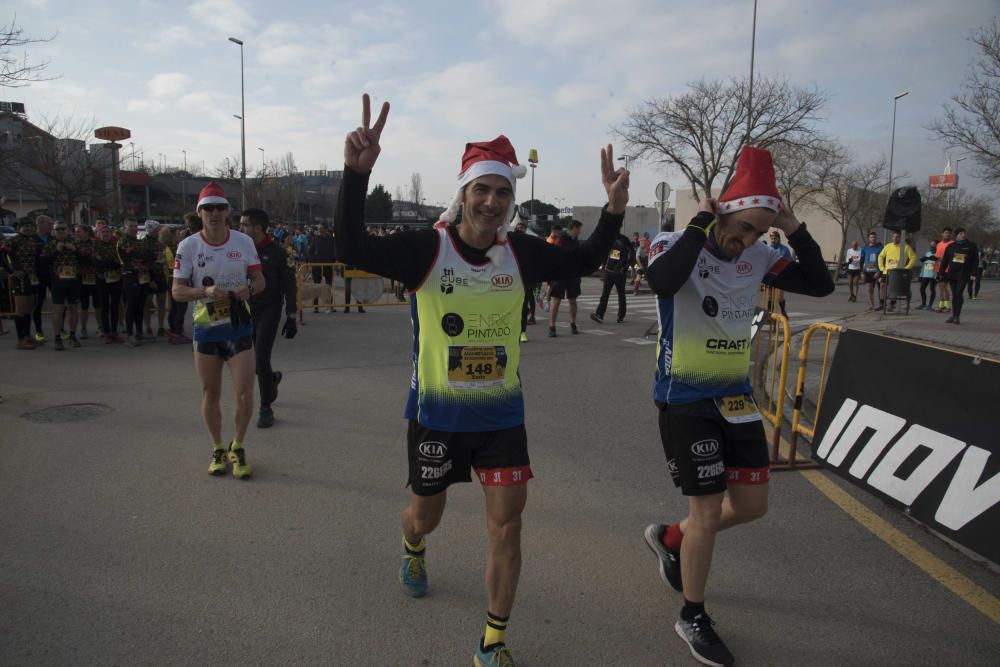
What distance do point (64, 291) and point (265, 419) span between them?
20.8 ft

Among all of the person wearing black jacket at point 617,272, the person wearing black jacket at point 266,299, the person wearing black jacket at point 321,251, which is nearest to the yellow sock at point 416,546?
the person wearing black jacket at point 266,299

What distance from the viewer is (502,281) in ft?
9.05

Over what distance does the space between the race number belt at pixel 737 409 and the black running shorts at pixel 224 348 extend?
3.53 meters

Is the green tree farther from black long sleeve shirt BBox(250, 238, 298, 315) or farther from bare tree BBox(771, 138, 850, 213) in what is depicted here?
black long sleeve shirt BBox(250, 238, 298, 315)

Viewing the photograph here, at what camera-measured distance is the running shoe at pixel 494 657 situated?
263 centimetres

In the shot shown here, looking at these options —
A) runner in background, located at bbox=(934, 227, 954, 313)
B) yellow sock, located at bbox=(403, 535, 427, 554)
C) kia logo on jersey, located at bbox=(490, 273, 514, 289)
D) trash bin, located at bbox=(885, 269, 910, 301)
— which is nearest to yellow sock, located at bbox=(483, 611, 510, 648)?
yellow sock, located at bbox=(403, 535, 427, 554)

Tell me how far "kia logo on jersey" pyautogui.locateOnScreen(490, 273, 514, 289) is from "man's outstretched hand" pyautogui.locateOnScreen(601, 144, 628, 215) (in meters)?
0.57

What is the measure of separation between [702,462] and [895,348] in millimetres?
2279

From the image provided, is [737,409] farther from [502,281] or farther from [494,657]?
[494,657]

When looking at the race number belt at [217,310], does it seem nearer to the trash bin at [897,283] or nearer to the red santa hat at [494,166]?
the red santa hat at [494,166]

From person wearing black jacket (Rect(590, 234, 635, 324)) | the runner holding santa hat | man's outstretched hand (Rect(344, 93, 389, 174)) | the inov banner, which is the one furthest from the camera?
person wearing black jacket (Rect(590, 234, 635, 324))

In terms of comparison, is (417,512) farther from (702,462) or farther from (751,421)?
(751,421)

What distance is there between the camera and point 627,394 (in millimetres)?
7699

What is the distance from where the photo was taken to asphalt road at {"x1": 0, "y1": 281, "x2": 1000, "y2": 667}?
113 inches
